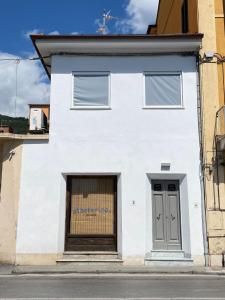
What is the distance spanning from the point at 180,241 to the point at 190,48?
21.6ft

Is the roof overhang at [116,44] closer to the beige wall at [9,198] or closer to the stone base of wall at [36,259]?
the beige wall at [9,198]

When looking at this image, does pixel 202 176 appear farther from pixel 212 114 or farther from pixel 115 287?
pixel 115 287

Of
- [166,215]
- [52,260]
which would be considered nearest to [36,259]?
[52,260]

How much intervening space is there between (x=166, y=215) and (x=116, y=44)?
603 centimetres

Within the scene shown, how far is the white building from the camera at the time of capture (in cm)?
1348

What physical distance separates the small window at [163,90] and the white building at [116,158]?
34mm

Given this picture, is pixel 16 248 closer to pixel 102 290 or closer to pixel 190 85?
pixel 102 290

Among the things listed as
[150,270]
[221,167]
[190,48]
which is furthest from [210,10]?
[150,270]

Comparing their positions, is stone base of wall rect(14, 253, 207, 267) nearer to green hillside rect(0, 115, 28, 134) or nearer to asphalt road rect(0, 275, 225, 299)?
asphalt road rect(0, 275, 225, 299)

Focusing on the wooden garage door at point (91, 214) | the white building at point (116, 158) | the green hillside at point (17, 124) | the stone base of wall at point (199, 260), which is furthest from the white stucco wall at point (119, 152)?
the green hillside at point (17, 124)

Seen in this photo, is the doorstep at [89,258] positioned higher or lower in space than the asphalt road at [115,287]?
higher

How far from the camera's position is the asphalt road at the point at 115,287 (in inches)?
334

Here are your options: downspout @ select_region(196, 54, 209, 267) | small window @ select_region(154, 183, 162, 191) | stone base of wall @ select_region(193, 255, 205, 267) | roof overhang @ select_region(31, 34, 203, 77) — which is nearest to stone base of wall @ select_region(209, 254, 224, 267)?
downspout @ select_region(196, 54, 209, 267)

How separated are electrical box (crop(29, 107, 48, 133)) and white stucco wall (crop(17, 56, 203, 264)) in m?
0.60
